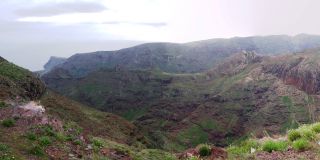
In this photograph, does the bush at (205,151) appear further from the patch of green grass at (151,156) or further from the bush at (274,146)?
the patch of green grass at (151,156)

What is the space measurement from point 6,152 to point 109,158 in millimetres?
4868

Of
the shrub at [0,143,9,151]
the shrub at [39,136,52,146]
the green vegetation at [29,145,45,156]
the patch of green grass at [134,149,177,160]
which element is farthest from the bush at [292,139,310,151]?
the shrub at [0,143,9,151]

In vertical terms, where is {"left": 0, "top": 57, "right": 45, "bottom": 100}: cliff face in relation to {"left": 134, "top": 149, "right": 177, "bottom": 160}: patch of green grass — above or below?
above

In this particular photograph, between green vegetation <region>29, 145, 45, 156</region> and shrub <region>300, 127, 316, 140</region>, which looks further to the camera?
green vegetation <region>29, 145, 45, 156</region>

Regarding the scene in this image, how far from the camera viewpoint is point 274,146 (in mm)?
19641

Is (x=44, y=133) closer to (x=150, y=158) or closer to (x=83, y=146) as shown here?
(x=83, y=146)

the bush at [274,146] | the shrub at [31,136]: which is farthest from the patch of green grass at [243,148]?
the shrub at [31,136]

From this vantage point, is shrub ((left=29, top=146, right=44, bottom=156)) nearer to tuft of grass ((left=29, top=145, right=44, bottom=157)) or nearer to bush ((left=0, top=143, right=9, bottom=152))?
tuft of grass ((left=29, top=145, right=44, bottom=157))

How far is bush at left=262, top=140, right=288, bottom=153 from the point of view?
63.8 ft

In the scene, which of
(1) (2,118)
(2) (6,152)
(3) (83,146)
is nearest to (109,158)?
(3) (83,146)

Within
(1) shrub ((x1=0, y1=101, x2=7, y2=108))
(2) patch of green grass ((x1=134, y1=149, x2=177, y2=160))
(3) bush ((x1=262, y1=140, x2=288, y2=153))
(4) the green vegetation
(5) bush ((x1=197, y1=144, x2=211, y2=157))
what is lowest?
(2) patch of green grass ((x1=134, y1=149, x2=177, y2=160))

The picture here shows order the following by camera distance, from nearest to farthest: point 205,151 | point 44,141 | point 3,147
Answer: point 3,147, point 205,151, point 44,141

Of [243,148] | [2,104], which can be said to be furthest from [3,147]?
[243,148]

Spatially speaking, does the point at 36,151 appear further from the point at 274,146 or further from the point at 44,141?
the point at 274,146
